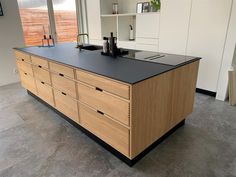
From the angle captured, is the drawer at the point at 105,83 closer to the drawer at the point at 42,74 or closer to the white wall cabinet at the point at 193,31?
the drawer at the point at 42,74

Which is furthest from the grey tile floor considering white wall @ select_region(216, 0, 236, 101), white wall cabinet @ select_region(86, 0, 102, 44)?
white wall cabinet @ select_region(86, 0, 102, 44)

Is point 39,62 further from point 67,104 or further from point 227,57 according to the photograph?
point 227,57

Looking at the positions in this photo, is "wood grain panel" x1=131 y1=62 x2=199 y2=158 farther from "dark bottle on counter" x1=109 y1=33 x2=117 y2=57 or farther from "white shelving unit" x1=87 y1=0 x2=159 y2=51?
"white shelving unit" x1=87 y1=0 x2=159 y2=51

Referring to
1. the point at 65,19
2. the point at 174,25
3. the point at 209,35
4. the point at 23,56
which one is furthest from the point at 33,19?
the point at 209,35

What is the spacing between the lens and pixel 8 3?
12.2 ft

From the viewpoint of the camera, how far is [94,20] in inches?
184

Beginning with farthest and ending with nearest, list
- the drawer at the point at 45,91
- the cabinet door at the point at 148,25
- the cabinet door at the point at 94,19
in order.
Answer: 1. the cabinet door at the point at 94,19
2. the cabinet door at the point at 148,25
3. the drawer at the point at 45,91

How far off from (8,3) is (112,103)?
3598mm

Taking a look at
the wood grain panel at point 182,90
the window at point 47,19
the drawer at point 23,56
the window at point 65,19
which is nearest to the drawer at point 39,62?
the drawer at point 23,56

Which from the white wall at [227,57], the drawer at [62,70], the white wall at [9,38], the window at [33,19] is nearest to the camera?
the drawer at [62,70]

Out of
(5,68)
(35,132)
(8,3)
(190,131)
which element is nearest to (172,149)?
(190,131)

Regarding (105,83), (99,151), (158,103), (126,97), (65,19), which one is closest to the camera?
(126,97)

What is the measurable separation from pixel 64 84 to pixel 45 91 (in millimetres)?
→ 659

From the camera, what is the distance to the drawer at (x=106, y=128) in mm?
1558
